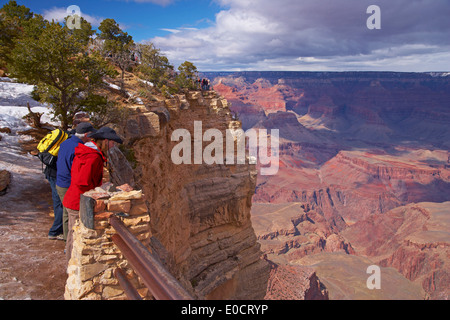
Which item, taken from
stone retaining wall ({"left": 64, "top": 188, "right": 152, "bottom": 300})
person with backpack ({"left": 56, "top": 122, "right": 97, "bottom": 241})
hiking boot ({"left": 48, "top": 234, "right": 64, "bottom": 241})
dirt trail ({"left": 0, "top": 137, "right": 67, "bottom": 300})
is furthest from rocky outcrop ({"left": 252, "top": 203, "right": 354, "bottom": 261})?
stone retaining wall ({"left": 64, "top": 188, "right": 152, "bottom": 300})

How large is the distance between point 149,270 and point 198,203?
40.4 ft

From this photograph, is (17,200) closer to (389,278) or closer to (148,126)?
(148,126)

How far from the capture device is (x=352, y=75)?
18000cm

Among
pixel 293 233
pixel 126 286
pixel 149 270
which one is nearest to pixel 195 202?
pixel 126 286

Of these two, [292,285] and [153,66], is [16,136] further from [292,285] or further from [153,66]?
[292,285]

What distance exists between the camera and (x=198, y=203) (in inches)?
577

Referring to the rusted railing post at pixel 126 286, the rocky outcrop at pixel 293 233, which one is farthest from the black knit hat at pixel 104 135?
the rocky outcrop at pixel 293 233

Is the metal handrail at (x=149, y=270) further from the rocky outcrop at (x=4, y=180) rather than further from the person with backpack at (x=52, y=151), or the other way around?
the rocky outcrop at (x=4, y=180)

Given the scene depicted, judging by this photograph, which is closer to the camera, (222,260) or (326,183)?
(222,260)

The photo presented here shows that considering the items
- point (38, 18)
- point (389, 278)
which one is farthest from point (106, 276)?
point (389, 278)

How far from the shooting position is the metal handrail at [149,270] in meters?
2.20

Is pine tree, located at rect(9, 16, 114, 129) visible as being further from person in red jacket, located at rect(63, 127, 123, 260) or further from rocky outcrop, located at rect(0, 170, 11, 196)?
person in red jacket, located at rect(63, 127, 123, 260)

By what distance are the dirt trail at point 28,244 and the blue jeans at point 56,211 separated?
0.57 ft

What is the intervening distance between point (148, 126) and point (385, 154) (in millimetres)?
114040
